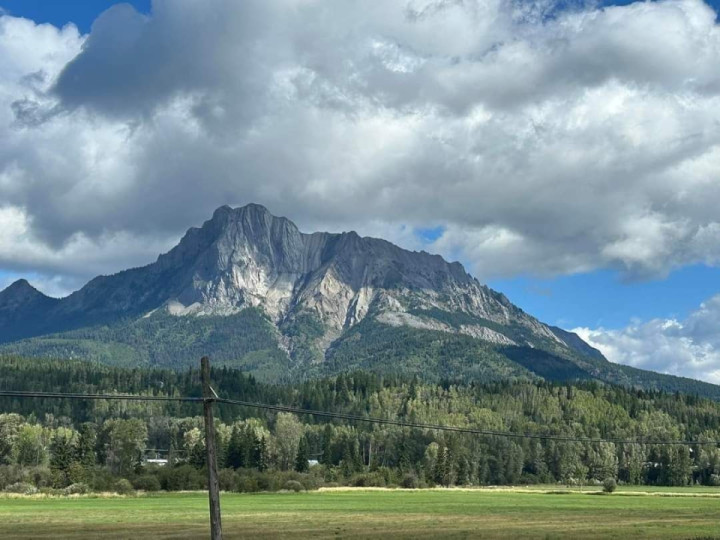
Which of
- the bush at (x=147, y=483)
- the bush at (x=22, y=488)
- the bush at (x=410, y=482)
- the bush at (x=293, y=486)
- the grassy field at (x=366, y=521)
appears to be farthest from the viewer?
the bush at (x=410, y=482)

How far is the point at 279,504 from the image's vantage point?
395ft

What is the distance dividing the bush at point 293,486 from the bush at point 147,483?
2558cm

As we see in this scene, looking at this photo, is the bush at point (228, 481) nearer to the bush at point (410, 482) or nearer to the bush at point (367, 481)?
the bush at point (367, 481)

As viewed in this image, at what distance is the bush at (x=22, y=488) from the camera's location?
470 ft

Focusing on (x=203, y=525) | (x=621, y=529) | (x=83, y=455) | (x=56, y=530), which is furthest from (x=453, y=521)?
(x=83, y=455)

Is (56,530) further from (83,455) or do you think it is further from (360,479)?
(360,479)

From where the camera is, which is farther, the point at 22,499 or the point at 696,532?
the point at 22,499

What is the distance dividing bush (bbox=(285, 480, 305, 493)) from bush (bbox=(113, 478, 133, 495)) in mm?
32189

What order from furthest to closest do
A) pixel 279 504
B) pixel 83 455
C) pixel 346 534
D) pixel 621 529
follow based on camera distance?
1. pixel 83 455
2. pixel 279 504
3. pixel 621 529
4. pixel 346 534

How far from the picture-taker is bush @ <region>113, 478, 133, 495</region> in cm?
14812

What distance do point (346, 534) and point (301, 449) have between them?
132m

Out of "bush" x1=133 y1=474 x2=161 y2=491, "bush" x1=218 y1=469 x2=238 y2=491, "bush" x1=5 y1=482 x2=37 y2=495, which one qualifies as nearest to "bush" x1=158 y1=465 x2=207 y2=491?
"bush" x1=133 y1=474 x2=161 y2=491

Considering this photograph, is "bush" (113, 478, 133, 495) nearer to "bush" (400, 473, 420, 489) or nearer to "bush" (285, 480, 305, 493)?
"bush" (285, 480, 305, 493)

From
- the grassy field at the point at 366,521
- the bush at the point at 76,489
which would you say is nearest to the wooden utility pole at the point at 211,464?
the grassy field at the point at 366,521
